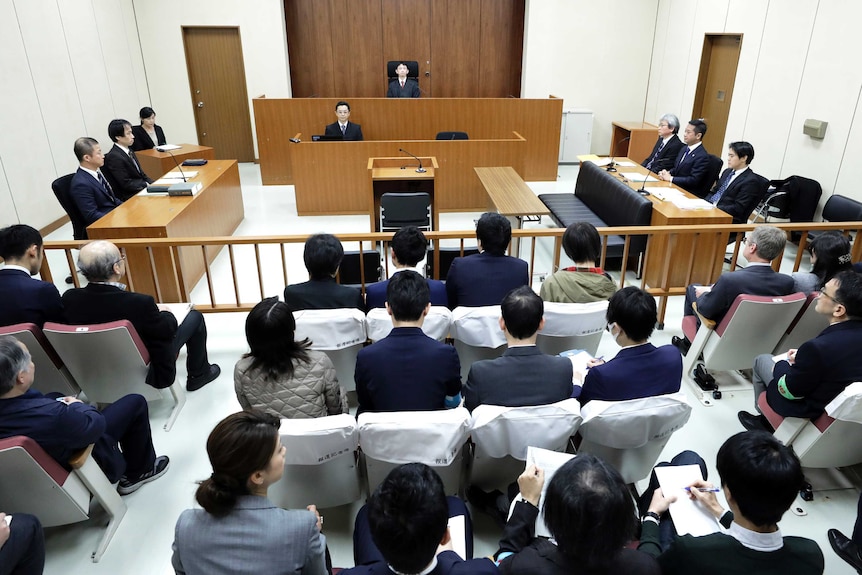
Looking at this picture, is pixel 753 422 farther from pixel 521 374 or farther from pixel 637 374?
pixel 521 374

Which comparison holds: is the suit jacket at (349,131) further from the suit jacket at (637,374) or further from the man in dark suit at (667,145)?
the suit jacket at (637,374)

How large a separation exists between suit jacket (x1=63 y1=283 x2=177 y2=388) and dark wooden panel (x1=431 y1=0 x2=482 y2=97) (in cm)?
843

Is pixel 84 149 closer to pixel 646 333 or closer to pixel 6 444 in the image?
pixel 6 444

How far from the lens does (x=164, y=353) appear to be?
2939 mm


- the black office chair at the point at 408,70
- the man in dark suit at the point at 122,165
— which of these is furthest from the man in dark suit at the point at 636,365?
the black office chair at the point at 408,70

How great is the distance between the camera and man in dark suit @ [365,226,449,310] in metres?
3.04

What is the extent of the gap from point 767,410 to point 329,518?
2.16m

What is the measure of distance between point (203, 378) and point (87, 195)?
240 cm

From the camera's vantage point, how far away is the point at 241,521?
4.79 ft

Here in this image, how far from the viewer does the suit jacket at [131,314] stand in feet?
9.20

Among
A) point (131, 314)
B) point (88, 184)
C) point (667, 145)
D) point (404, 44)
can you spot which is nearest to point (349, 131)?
point (404, 44)

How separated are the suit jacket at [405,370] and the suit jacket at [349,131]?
19.5 feet

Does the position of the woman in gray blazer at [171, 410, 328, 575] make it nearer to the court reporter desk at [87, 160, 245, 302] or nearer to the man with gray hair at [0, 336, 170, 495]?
the man with gray hair at [0, 336, 170, 495]

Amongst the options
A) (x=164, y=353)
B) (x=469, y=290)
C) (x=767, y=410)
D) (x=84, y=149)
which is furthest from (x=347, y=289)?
(x=84, y=149)
